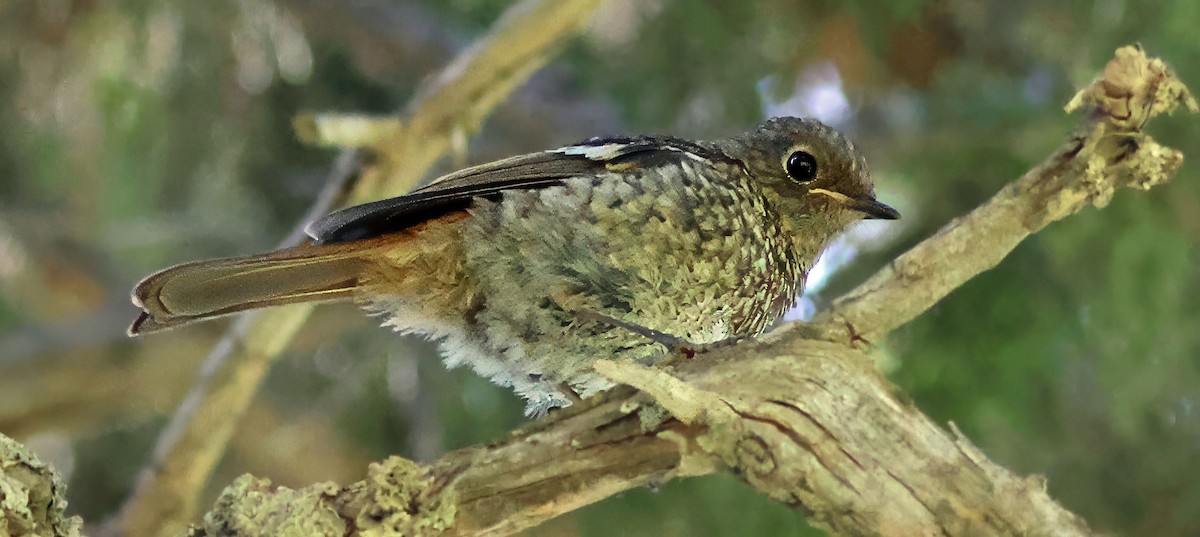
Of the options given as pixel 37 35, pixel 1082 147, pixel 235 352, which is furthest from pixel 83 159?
pixel 1082 147

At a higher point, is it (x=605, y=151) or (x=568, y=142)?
(x=568, y=142)

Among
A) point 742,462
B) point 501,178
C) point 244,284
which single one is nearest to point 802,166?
point 501,178

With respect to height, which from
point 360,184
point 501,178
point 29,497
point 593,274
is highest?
point 360,184

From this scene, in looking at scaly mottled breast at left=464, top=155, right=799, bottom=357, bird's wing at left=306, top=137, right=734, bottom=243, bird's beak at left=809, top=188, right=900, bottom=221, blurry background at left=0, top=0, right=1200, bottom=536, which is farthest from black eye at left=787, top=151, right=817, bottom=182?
blurry background at left=0, top=0, right=1200, bottom=536

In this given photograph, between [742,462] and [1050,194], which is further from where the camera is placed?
[1050,194]

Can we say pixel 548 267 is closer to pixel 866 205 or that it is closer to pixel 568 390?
pixel 568 390

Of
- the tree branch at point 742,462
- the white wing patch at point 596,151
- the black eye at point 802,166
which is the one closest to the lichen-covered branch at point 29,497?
the tree branch at point 742,462

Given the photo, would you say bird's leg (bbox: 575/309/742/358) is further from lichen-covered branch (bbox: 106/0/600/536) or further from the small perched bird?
lichen-covered branch (bbox: 106/0/600/536)
